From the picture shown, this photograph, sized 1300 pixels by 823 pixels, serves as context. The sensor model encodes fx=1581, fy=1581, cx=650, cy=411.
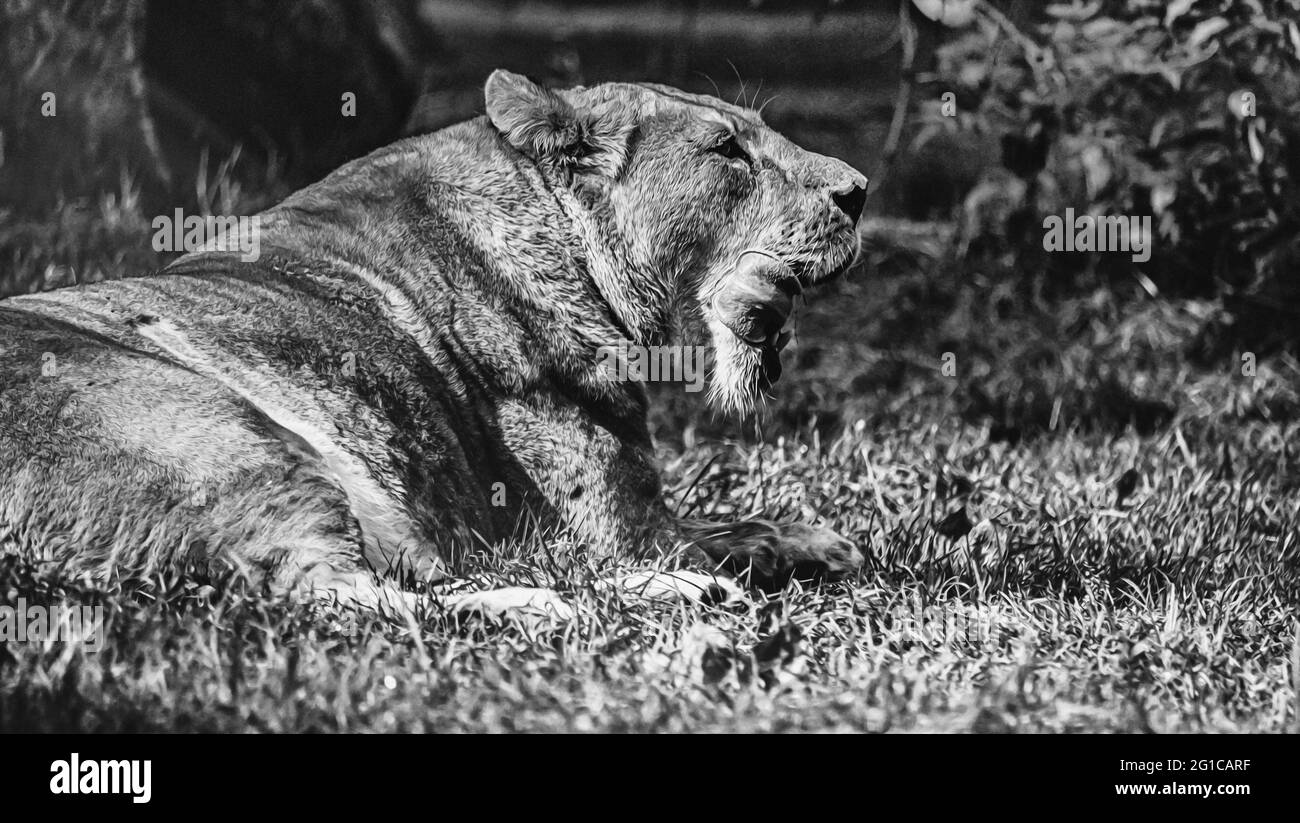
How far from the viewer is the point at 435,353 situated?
415 centimetres

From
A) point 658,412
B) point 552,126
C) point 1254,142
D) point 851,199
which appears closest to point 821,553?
point 851,199

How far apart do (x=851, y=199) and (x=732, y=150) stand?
0.37 m

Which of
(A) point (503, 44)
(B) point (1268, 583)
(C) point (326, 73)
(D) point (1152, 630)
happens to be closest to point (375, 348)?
(D) point (1152, 630)

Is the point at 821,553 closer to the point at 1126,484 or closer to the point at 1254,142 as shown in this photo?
the point at 1126,484

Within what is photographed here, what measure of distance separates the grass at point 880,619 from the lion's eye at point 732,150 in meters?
1.08

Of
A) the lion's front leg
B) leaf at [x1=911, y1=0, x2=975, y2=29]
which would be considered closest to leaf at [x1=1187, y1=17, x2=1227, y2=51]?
leaf at [x1=911, y1=0, x2=975, y2=29]

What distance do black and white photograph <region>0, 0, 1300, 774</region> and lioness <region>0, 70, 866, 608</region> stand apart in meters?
0.01

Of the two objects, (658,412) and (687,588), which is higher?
(658,412)

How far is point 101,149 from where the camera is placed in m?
7.14

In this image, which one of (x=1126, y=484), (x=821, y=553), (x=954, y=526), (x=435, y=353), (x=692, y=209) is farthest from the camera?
(x=1126, y=484)

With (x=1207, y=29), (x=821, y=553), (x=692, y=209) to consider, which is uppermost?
(x=1207, y=29)

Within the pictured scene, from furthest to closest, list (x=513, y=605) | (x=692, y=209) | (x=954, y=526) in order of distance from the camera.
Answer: (x=954, y=526) → (x=692, y=209) → (x=513, y=605)

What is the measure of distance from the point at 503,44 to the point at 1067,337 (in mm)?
3725

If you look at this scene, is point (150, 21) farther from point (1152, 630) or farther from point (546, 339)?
point (1152, 630)
